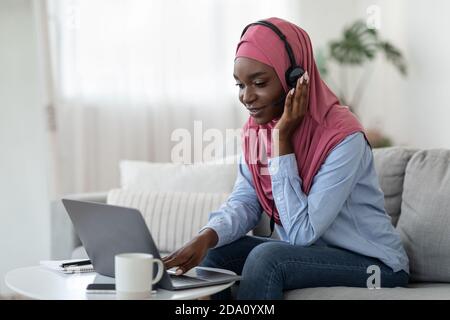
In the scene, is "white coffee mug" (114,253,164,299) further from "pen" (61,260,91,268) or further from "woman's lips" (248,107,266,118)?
"woman's lips" (248,107,266,118)

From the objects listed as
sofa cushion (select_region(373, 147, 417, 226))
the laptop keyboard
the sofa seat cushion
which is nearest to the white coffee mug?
the laptop keyboard

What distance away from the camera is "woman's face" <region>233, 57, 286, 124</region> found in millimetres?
1646

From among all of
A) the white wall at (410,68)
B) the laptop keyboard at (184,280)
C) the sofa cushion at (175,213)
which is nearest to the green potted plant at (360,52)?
the white wall at (410,68)

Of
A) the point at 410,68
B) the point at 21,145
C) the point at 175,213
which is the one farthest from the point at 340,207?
the point at 410,68

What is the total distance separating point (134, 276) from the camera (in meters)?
1.20

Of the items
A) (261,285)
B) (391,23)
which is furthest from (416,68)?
(261,285)

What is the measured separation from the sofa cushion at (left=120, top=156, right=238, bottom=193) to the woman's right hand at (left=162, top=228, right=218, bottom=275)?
0.87 m

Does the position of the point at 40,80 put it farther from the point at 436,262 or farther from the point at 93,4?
the point at 436,262

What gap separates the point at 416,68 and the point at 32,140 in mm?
2081

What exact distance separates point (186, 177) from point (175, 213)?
20cm

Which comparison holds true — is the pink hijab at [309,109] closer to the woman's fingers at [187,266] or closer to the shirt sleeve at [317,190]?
the shirt sleeve at [317,190]

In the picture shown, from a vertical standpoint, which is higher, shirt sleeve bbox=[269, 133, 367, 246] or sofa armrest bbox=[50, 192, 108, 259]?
shirt sleeve bbox=[269, 133, 367, 246]

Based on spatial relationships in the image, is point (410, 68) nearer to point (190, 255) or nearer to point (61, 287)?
point (190, 255)

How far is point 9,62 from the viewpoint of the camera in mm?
3262
